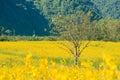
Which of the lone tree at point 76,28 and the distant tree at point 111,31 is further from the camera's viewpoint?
the distant tree at point 111,31

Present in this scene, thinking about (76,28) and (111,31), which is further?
(111,31)

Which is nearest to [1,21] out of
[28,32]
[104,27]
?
[28,32]

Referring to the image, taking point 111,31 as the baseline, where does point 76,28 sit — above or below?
above

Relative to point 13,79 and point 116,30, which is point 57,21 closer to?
point 13,79

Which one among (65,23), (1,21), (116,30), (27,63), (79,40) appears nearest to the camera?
(27,63)

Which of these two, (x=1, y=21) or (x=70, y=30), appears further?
(x=1, y=21)

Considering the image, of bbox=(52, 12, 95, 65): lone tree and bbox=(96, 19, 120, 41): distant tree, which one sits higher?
bbox=(52, 12, 95, 65): lone tree

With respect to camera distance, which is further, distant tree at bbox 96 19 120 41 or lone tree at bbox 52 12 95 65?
distant tree at bbox 96 19 120 41

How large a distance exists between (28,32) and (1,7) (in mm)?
18453

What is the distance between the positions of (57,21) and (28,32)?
489ft

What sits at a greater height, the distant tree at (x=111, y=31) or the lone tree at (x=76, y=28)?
the lone tree at (x=76, y=28)

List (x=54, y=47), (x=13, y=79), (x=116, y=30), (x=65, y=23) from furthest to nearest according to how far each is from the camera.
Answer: (x=116, y=30) → (x=54, y=47) → (x=65, y=23) → (x=13, y=79)

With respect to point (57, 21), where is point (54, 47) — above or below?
below

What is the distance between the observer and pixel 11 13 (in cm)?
A: 19250
